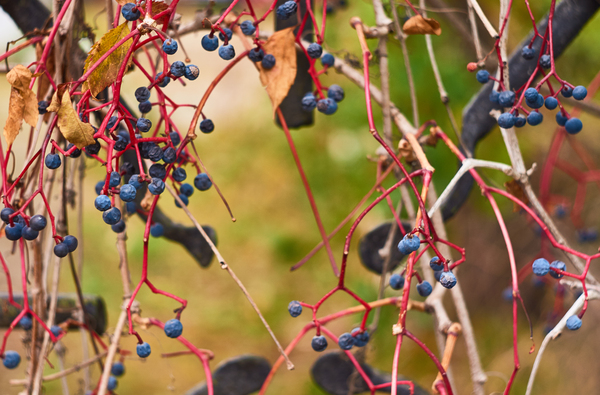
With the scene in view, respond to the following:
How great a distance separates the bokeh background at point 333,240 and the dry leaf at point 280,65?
1.66 ft

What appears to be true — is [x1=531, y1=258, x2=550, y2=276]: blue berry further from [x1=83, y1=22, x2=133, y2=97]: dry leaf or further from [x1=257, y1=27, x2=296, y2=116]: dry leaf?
[x1=83, y1=22, x2=133, y2=97]: dry leaf

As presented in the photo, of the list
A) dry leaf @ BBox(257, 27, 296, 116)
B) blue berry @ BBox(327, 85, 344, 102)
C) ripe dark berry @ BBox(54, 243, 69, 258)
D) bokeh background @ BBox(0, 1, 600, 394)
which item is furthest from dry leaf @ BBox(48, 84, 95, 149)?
bokeh background @ BBox(0, 1, 600, 394)

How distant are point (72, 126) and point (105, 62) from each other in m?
0.08

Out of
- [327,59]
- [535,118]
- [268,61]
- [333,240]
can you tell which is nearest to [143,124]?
[268,61]

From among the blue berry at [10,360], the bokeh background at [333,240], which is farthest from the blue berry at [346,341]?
the bokeh background at [333,240]

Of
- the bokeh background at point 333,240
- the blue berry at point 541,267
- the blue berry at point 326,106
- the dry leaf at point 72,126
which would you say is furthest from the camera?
the bokeh background at point 333,240

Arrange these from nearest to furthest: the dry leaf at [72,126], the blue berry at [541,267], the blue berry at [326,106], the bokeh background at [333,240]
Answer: the dry leaf at [72,126]
the blue berry at [541,267]
the blue berry at [326,106]
the bokeh background at [333,240]

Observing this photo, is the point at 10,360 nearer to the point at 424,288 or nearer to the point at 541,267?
the point at 424,288

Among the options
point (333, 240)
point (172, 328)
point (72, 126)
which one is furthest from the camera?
point (333, 240)

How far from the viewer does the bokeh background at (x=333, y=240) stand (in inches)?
55.7

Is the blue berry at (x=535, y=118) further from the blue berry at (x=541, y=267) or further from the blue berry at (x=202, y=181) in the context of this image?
the blue berry at (x=202, y=181)

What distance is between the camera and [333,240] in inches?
66.6

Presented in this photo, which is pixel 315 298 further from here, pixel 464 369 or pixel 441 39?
pixel 441 39

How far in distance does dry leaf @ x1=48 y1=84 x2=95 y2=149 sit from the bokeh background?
0.79 meters
